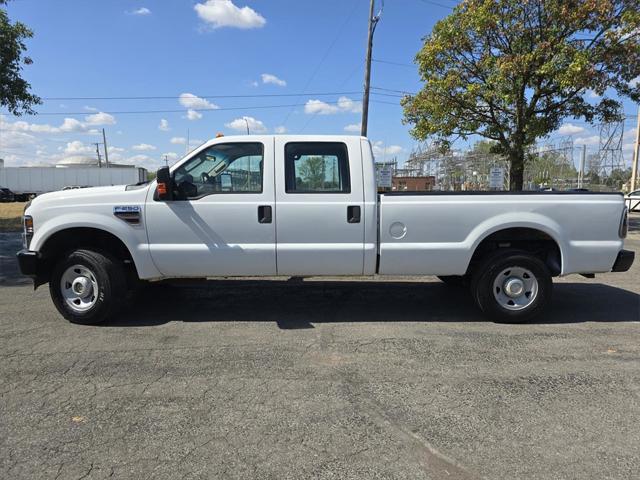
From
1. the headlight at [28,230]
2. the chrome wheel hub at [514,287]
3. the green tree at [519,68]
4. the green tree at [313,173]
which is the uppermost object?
the green tree at [519,68]

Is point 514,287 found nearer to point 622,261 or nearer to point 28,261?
point 622,261

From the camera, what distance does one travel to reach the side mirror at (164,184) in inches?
191

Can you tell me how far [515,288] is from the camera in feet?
17.3

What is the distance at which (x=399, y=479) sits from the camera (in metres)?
2.59

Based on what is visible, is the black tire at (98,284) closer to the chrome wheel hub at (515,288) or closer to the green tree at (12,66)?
the chrome wheel hub at (515,288)

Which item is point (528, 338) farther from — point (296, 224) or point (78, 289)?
point (78, 289)

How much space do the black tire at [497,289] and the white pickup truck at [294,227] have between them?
1cm

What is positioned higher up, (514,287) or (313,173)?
(313,173)

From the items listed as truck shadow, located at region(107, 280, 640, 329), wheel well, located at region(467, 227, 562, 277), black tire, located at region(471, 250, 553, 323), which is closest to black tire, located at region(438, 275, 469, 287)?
truck shadow, located at region(107, 280, 640, 329)

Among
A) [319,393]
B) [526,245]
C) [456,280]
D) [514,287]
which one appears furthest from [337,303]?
[319,393]

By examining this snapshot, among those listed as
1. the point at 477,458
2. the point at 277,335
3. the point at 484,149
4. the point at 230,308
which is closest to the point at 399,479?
the point at 477,458

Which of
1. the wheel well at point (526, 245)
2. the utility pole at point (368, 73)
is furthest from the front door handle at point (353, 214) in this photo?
the utility pole at point (368, 73)

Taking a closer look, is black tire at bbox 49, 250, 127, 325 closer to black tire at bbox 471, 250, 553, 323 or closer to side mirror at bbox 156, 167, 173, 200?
side mirror at bbox 156, 167, 173, 200

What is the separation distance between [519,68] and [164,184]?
11312 mm
